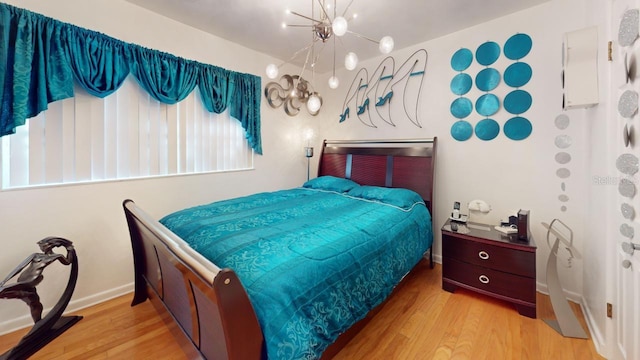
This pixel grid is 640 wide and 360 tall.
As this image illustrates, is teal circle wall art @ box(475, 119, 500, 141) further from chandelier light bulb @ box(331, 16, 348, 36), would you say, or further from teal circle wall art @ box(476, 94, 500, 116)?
chandelier light bulb @ box(331, 16, 348, 36)

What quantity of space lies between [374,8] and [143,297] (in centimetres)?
335

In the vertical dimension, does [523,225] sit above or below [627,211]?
below

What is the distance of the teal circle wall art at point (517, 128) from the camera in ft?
7.84

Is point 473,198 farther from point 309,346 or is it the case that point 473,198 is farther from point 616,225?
point 309,346

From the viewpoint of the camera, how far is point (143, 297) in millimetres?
2191

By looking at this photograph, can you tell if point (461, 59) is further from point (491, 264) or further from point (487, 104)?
point (491, 264)

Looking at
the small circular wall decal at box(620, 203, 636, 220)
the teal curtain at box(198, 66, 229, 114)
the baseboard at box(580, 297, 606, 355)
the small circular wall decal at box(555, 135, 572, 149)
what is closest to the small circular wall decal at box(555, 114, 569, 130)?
the small circular wall decal at box(555, 135, 572, 149)

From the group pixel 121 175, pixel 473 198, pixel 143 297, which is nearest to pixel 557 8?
pixel 473 198

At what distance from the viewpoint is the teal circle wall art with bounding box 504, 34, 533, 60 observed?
2.36 meters

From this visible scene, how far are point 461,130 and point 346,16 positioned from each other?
172 cm

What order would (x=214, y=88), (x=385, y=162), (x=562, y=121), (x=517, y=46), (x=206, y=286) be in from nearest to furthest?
(x=206, y=286) < (x=562, y=121) < (x=517, y=46) < (x=214, y=88) < (x=385, y=162)

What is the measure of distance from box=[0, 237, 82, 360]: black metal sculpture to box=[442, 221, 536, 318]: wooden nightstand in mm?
3058

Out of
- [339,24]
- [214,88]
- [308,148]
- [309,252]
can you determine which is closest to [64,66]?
[214,88]

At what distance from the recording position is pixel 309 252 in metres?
→ 1.43
